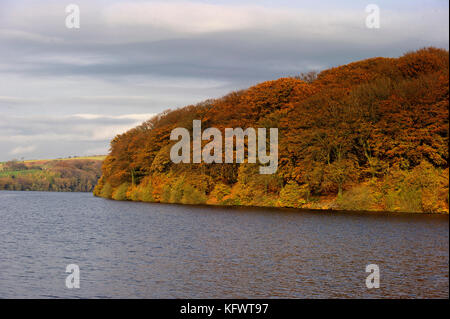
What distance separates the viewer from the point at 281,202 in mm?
71688

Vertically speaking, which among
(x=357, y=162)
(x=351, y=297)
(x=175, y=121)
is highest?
(x=175, y=121)

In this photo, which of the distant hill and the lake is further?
the distant hill

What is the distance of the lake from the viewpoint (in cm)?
2342

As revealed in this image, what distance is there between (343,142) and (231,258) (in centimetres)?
3669

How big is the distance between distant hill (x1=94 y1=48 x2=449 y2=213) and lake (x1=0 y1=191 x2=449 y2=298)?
34.0ft

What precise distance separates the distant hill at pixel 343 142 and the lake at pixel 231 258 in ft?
34.0

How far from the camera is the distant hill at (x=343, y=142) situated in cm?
5738

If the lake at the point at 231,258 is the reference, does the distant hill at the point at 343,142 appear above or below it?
above

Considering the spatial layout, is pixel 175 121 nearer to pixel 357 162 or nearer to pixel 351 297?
pixel 357 162

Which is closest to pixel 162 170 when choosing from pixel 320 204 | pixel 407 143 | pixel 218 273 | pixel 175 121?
pixel 175 121

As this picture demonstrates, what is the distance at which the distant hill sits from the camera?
188ft

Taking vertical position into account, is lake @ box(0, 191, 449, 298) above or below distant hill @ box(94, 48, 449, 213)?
below

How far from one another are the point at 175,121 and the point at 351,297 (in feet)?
273

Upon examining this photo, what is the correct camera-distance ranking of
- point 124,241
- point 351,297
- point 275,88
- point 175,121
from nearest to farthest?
point 351,297, point 124,241, point 275,88, point 175,121
